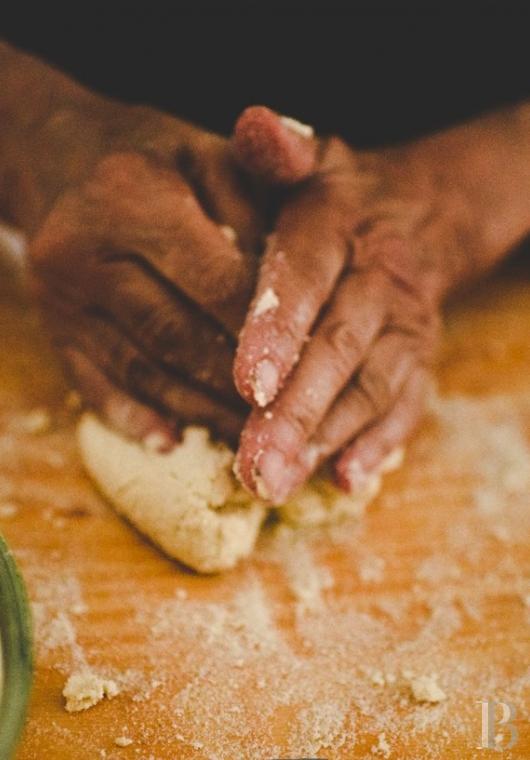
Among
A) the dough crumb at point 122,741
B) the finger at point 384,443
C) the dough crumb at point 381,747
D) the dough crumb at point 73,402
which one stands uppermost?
the finger at point 384,443

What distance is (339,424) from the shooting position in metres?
→ 1.07

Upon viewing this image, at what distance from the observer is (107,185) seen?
42.8 inches

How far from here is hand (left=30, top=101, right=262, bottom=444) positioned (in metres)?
1.04

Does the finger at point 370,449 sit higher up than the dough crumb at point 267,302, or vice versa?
the dough crumb at point 267,302

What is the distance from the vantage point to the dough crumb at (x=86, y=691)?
84 cm

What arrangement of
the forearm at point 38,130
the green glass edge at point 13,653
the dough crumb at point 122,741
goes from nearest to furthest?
the green glass edge at point 13,653
the dough crumb at point 122,741
the forearm at point 38,130

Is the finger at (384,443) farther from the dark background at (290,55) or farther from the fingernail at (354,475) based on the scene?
the dark background at (290,55)

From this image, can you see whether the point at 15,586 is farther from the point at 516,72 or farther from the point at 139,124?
the point at 516,72

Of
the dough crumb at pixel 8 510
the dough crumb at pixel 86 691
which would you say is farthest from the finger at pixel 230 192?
the dough crumb at pixel 86 691

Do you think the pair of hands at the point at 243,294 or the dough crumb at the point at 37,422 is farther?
the dough crumb at the point at 37,422

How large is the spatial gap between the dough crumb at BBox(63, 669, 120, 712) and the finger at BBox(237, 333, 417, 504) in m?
0.28

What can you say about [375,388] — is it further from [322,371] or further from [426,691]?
[426,691]

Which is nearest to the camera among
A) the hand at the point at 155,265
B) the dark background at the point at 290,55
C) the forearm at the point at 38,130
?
the hand at the point at 155,265

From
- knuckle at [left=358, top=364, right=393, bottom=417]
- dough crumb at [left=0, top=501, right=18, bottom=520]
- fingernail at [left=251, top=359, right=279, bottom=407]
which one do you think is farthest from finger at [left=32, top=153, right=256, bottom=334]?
dough crumb at [left=0, top=501, right=18, bottom=520]
